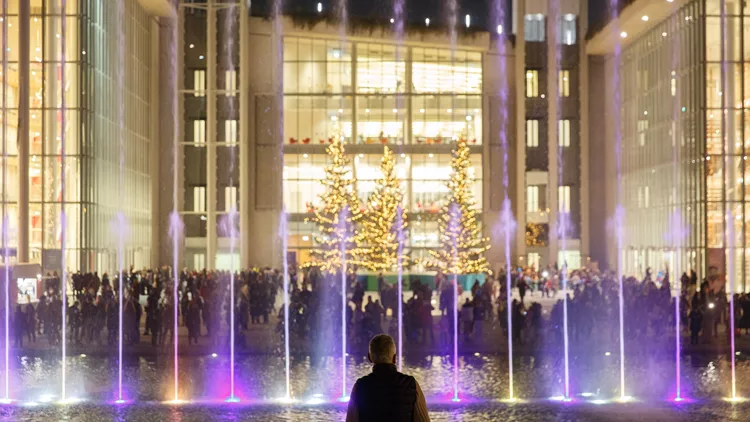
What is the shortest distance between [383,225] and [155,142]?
14313mm

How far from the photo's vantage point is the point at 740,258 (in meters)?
45.2

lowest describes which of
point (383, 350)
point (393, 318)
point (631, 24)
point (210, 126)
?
point (393, 318)

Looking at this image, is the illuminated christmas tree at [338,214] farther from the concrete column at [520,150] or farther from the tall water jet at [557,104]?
the tall water jet at [557,104]

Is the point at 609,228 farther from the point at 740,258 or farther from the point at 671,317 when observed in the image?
the point at 671,317

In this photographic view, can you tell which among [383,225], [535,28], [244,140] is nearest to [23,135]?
[383,225]

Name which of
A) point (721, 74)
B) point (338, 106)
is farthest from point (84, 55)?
point (721, 74)

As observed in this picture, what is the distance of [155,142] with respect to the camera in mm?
61938

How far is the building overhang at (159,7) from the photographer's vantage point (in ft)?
191

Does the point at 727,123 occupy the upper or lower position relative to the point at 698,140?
upper

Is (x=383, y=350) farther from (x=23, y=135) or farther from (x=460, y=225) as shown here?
(x=460, y=225)

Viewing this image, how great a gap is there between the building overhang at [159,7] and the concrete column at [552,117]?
21.1m

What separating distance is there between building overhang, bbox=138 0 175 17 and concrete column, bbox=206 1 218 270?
206 centimetres

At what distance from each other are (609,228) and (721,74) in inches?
868

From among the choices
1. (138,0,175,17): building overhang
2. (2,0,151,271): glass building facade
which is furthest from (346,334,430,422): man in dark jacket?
(138,0,175,17): building overhang
